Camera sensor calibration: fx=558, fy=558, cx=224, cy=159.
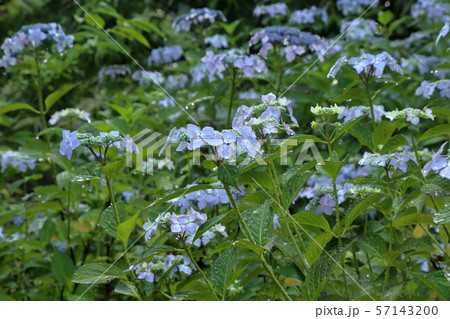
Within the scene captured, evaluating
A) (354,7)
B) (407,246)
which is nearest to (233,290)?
(407,246)

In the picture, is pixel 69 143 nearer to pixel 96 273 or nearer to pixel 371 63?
pixel 96 273

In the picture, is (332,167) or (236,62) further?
(236,62)

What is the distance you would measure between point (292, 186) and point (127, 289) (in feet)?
1.17

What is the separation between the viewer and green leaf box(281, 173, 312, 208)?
1.02 m

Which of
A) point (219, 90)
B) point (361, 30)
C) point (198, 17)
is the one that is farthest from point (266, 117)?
point (361, 30)

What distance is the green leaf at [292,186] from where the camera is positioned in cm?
102

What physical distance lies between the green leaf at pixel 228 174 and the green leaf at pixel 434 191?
35 cm

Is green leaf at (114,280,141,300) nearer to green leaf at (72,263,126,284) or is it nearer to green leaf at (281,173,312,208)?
green leaf at (72,263,126,284)

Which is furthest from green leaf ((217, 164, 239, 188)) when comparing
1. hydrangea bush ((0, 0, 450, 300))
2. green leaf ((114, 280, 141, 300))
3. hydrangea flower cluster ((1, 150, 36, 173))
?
hydrangea flower cluster ((1, 150, 36, 173))

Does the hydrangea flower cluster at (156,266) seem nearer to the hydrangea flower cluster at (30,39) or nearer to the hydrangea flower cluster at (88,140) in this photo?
the hydrangea flower cluster at (88,140)

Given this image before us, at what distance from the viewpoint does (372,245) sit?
3.31ft

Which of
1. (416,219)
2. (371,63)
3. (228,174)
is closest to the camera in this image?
(228,174)

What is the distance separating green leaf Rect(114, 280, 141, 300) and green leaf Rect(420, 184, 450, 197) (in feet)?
1.79
